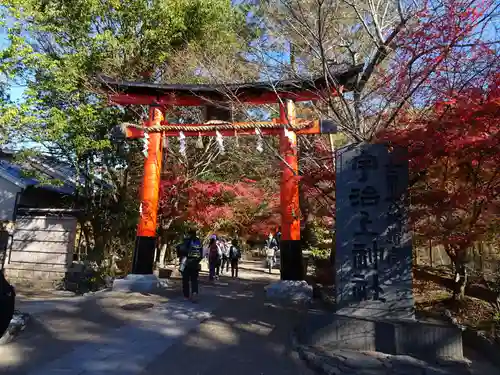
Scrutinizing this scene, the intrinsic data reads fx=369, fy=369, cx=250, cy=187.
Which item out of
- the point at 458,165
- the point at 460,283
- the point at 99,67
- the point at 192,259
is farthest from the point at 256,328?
the point at 99,67

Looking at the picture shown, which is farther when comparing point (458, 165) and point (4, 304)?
point (458, 165)

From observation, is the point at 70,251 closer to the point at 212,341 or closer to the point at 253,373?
the point at 212,341

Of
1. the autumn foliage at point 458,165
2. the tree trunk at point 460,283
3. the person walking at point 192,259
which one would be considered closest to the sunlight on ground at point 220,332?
the person walking at point 192,259

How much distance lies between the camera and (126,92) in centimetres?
1120

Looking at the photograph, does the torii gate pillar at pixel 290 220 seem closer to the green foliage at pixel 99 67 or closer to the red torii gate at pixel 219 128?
the red torii gate at pixel 219 128

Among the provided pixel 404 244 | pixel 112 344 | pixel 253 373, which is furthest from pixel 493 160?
pixel 112 344

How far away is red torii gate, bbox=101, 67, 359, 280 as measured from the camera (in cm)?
997

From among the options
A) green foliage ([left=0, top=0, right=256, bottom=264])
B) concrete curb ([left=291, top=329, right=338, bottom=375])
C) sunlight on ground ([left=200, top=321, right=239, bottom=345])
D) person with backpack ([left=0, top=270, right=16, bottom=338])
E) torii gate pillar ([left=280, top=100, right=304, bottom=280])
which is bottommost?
concrete curb ([left=291, top=329, right=338, bottom=375])

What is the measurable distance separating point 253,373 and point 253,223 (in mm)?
13145

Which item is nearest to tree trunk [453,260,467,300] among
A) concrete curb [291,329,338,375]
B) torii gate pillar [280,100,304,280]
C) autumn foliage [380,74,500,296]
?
→ autumn foliage [380,74,500,296]

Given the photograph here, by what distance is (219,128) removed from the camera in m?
10.8

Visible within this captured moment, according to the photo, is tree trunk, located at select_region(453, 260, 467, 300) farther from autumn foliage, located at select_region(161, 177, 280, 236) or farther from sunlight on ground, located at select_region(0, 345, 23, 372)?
sunlight on ground, located at select_region(0, 345, 23, 372)

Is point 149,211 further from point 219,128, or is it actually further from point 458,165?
point 458,165

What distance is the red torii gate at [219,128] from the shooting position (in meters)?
9.97
